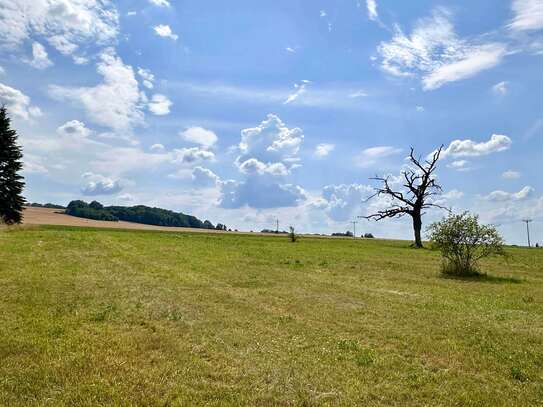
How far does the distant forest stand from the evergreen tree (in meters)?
63.5

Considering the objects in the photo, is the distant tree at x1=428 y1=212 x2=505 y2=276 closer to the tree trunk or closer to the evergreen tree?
the tree trunk

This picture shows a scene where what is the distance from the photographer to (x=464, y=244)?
2825cm

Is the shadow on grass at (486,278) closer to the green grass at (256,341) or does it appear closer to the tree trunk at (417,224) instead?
the green grass at (256,341)

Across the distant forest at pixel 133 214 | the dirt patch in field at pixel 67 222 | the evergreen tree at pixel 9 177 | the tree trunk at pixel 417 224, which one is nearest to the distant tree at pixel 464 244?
the tree trunk at pixel 417 224

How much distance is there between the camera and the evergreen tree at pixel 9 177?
5647 centimetres

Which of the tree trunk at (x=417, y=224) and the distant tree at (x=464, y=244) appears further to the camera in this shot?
the tree trunk at (x=417, y=224)

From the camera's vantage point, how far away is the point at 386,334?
37.3 feet

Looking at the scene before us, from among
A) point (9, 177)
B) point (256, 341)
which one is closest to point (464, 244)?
point (256, 341)

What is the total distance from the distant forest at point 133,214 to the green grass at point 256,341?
110868 mm

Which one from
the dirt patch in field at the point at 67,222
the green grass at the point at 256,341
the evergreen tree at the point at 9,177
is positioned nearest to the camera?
the green grass at the point at 256,341

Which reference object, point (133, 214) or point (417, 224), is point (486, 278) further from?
point (133, 214)

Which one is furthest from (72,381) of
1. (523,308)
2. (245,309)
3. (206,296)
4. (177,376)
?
(523,308)

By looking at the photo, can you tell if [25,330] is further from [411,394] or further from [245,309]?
[411,394]

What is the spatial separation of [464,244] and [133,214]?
5018 inches
